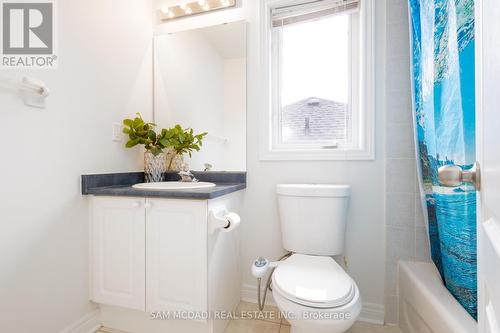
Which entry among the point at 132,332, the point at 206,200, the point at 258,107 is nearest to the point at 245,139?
the point at 258,107

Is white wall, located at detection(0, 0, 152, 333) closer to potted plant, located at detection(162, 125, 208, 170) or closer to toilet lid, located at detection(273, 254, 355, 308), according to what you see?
potted plant, located at detection(162, 125, 208, 170)

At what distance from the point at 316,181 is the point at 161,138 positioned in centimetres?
105

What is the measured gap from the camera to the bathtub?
89 centimetres

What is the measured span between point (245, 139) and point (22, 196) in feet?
3.83

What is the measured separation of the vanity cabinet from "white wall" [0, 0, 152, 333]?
4.4 inches

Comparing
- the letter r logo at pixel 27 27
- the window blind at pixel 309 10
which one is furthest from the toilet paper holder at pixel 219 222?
the window blind at pixel 309 10

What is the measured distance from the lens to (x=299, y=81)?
1703 mm

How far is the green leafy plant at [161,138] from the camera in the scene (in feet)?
5.14

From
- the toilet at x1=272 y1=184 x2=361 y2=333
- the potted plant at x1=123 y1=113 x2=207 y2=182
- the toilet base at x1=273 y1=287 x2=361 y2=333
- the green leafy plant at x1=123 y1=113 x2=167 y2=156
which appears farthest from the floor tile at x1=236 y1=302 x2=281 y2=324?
the green leafy plant at x1=123 y1=113 x2=167 y2=156

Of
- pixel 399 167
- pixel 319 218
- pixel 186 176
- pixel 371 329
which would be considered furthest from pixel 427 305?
pixel 186 176

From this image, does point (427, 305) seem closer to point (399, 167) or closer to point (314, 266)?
point (314, 266)

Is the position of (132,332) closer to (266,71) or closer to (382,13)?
(266,71)

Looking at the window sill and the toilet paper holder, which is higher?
the window sill

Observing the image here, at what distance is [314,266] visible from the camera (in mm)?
1205
